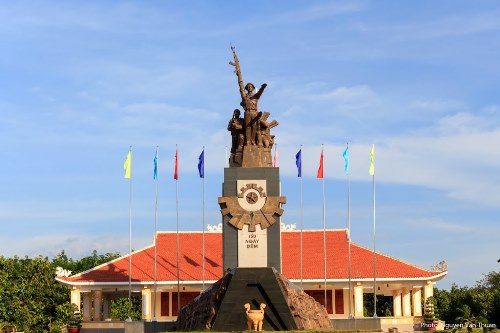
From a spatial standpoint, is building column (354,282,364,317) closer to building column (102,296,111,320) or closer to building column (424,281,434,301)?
building column (424,281,434,301)

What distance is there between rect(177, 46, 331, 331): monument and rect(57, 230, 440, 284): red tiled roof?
17.3 meters

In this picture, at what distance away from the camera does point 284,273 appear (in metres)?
54.6

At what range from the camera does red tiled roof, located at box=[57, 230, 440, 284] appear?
5478 cm

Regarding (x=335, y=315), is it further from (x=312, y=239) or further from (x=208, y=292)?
(x=208, y=292)

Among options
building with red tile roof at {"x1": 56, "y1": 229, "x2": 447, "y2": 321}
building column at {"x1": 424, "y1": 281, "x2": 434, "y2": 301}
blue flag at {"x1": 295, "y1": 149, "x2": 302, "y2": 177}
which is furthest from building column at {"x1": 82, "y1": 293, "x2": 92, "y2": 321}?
building column at {"x1": 424, "y1": 281, "x2": 434, "y2": 301}

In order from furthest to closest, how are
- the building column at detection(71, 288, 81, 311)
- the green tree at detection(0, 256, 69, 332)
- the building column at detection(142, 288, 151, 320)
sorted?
the green tree at detection(0, 256, 69, 332) → the building column at detection(71, 288, 81, 311) → the building column at detection(142, 288, 151, 320)

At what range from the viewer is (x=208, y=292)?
36219 millimetres

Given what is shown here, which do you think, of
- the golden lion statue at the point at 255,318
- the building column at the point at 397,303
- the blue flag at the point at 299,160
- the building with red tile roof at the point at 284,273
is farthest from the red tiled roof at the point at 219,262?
the golden lion statue at the point at 255,318

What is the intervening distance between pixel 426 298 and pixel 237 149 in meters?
22.9

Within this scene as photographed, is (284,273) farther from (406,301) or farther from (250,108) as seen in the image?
(250,108)

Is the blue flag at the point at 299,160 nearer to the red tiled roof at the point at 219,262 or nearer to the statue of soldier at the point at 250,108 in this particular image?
the red tiled roof at the point at 219,262

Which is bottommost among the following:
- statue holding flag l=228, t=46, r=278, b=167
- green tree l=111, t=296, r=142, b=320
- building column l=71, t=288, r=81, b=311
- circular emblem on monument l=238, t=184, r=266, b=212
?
green tree l=111, t=296, r=142, b=320

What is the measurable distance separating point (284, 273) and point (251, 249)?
18.2 m

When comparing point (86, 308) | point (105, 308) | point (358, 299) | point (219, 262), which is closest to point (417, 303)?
point (358, 299)
